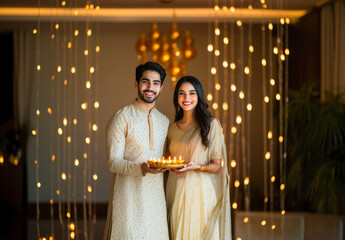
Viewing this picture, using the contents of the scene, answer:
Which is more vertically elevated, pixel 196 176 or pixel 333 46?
pixel 333 46

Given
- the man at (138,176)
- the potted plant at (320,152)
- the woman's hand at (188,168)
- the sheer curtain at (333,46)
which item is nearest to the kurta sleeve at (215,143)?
the woman's hand at (188,168)

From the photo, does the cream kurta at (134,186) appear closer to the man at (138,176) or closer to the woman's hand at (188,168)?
the man at (138,176)

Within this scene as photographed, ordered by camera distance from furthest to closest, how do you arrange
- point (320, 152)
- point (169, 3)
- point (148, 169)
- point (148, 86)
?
point (169, 3) < point (320, 152) < point (148, 86) < point (148, 169)

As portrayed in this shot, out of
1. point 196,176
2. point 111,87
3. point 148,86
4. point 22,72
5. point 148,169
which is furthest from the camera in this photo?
point 111,87

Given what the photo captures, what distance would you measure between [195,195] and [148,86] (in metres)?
0.74

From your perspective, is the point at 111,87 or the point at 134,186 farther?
the point at 111,87

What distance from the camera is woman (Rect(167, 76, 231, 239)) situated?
276cm

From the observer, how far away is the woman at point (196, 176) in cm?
276

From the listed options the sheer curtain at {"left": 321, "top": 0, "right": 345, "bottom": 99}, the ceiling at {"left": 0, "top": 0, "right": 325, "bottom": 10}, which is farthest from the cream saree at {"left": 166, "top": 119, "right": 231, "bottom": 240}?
the ceiling at {"left": 0, "top": 0, "right": 325, "bottom": 10}

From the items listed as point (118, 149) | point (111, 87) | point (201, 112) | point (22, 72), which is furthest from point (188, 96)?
point (22, 72)

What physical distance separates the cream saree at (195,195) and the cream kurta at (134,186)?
5.1 inches

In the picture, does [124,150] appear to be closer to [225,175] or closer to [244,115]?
[225,175]

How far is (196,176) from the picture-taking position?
277 centimetres

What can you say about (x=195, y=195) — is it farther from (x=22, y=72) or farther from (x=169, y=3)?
(x=22, y=72)
